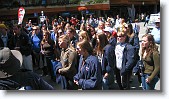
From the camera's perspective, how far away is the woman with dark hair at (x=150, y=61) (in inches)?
177

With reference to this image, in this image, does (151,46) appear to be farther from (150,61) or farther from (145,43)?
(150,61)

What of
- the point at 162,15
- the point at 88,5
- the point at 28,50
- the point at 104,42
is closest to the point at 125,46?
the point at 104,42

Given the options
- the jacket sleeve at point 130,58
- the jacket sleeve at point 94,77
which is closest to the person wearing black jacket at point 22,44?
the jacket sleeve at point 94,77

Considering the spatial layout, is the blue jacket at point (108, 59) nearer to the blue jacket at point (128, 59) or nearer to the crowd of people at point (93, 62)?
the crowd of people at point (93, 62)

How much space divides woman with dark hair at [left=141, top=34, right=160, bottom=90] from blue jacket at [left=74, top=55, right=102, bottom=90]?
76cm

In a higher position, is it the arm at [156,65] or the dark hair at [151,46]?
the dark hair at [151,46]

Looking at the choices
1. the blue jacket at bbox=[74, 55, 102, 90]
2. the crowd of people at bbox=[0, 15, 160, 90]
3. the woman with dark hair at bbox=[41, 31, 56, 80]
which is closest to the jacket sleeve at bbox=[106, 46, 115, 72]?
the crowd of people at bbox=[0, 15, 160, 90]

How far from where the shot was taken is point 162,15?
4574 millimetres

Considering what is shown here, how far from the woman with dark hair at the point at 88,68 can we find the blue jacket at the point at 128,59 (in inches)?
26.8

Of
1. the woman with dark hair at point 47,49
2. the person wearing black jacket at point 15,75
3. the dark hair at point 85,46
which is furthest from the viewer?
the woman with dark hair at point 47,49

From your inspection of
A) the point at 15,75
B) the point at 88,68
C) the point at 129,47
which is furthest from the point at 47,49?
the point at 88,68

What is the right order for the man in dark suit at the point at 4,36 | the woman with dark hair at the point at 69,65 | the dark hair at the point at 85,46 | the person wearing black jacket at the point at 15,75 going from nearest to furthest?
the dark hair at the point at 85,46, the person wearing black jacket at the point at 15,75, the woman with dark hair at the point at 69,65, the man in dark suit at the point at 4,36

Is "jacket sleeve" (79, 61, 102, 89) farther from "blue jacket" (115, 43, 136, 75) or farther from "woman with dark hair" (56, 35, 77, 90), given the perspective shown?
"blue jacket" (115, 43, 136, 75)

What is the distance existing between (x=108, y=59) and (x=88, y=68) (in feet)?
2.45
